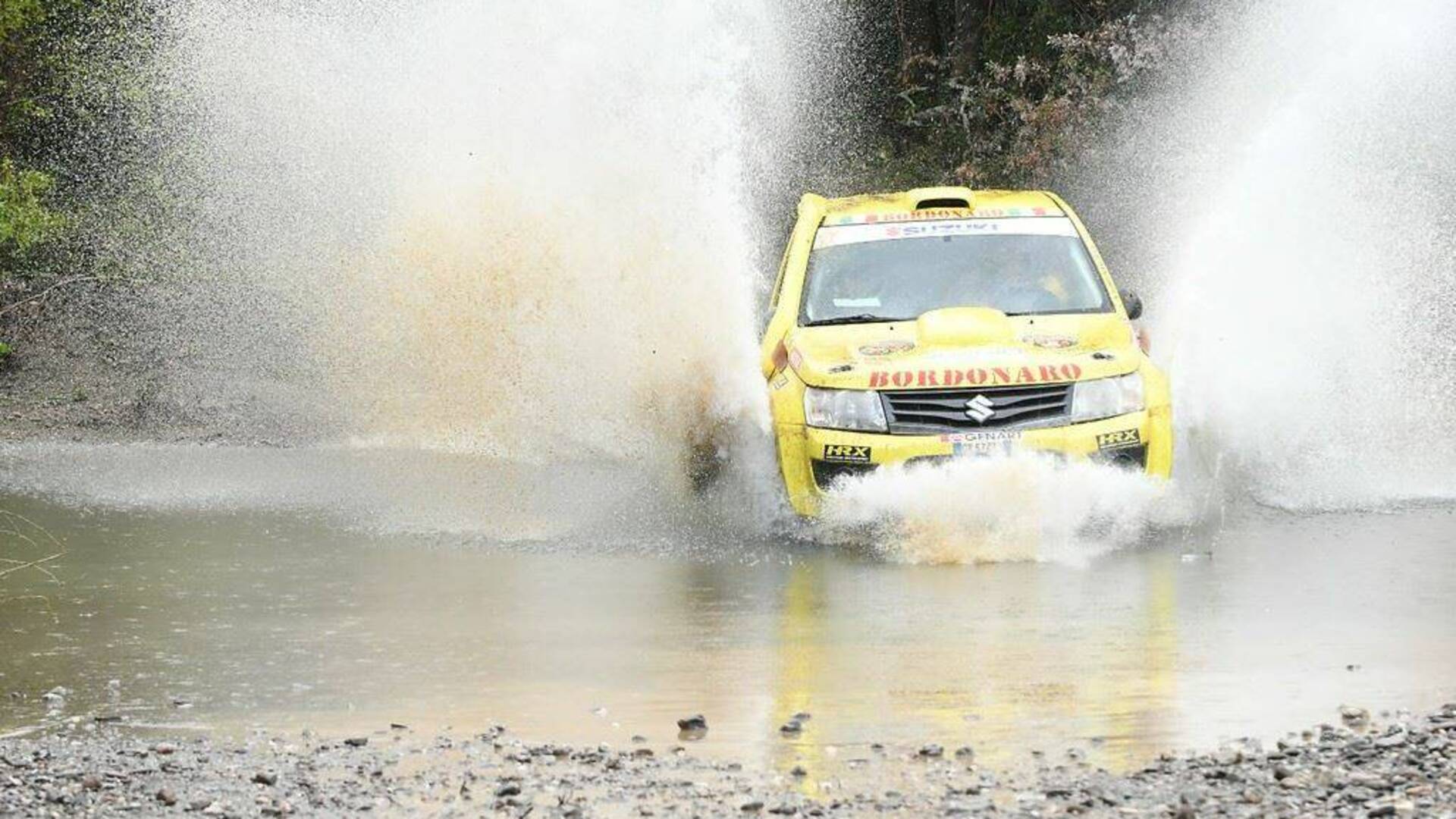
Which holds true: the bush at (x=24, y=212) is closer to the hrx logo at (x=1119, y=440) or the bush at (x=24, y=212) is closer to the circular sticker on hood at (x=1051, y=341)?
the circular sticker on hood at (x=1051, y=341)

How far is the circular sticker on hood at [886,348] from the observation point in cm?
1157

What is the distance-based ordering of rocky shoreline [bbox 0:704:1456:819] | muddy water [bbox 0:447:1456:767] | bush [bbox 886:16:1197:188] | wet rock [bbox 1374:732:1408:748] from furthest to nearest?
bush [bbox 886:16:1197:188], muddy water [bbox 0:447:1456:767], wet rock [bbox 1374:732:1408:748], rocky shoreline [bbox 0:704:1456:819]

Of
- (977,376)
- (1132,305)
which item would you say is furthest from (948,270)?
(977,376)

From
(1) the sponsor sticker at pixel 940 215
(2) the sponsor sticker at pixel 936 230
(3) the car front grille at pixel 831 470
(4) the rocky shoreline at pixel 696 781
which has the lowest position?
(4) the rocky shoreline at pixel 696 781

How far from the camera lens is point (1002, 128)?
2269cm

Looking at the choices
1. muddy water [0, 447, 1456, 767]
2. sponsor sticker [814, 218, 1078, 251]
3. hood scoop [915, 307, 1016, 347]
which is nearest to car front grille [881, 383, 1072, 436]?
hood scoop [915, 307, 1016, 347]

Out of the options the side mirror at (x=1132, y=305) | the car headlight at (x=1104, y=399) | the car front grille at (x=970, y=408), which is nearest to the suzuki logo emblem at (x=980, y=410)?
the car front grille at (x=970, y=408)

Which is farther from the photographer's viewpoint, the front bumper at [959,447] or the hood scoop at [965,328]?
the hood scoop at [965,328]

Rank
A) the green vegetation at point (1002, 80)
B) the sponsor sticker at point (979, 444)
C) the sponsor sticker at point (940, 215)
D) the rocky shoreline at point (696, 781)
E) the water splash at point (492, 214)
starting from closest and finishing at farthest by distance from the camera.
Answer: the rocky shoreline at point (696, 781)
the sponsor sticker at point (979, 444)
the sponsor sticker at point (940, 215)
the water splash at point (492, 214)
the green vegetation at point (1002, 80)

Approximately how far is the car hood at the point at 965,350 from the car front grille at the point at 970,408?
46 millimetres

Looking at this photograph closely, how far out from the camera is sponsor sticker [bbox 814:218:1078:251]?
13.0 metres

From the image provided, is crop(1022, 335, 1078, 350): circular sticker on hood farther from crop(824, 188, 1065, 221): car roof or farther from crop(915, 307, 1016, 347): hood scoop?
crop(824, 188, 1065, 221): car roof

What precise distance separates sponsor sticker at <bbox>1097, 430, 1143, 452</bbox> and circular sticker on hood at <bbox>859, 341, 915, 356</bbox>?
1.10m

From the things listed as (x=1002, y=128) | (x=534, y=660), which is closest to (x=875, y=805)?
(x=534, y=660)
